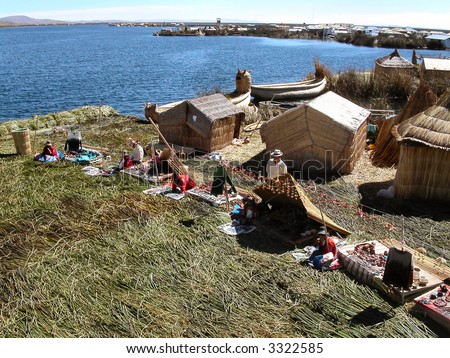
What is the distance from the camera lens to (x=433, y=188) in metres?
11.1

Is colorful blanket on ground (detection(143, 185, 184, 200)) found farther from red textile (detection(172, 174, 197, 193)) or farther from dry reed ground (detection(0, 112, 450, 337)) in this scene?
dry reed ground (detection(0, 112, 450, 337))

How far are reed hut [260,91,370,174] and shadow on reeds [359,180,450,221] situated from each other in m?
1.63

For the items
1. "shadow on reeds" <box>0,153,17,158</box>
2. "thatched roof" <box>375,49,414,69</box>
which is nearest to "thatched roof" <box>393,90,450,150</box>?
"shadow on reeds" <box>0,153,17,158</box>

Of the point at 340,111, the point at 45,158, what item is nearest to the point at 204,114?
the point at 340,111

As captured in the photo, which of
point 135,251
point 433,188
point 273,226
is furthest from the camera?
point 433,188

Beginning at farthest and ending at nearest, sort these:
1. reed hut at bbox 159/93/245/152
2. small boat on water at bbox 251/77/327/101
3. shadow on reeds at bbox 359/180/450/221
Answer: small boat on water at bbox 251/77/327/101 < reed hut at bbox 159/93/245/152 < shadow on reeds at bbox 359/180/450/221

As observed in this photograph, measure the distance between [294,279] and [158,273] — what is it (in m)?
2.21

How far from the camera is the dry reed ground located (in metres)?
6.42

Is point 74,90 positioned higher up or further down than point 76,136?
further down

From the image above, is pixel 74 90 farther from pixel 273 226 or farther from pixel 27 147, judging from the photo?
pixel 273 226

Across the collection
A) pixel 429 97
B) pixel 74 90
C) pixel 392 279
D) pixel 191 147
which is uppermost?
pixel 429 97

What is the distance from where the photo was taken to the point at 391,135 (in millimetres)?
14273

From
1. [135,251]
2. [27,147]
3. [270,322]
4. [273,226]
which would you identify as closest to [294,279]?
[270,322]

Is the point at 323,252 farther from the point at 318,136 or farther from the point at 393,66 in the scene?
the point at 393,66
